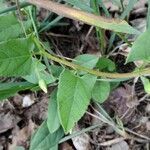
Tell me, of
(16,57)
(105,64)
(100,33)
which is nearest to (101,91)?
(105,64)

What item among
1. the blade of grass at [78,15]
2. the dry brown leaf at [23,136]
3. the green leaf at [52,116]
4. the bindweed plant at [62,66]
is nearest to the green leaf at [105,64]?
the bindweed plant at [62,66]

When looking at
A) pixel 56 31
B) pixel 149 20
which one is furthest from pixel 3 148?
pixel 149 20

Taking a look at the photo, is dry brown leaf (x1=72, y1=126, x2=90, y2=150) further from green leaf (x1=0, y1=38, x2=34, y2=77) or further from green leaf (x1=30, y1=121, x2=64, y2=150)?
green leaf (x1=0, y1=38, x2=34, y2=77)

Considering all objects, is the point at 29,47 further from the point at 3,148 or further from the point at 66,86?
the point at 3,148

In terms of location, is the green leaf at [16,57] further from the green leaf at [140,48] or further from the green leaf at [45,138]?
the green leaf at [45,138]

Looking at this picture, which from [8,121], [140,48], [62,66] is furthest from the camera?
[8,121]

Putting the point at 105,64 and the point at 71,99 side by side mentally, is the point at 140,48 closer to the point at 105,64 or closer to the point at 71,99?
the point at 71,99

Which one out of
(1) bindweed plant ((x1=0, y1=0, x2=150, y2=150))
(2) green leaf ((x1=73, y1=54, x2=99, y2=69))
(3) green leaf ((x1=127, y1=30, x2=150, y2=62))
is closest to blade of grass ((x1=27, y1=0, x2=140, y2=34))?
(1) bindweed plant ((x1=0, y1=0, x2=150, y2=150))
